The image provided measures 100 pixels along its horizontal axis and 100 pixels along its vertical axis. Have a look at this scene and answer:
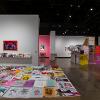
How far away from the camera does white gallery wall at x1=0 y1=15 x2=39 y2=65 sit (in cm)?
1127

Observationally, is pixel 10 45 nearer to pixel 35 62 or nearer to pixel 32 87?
pixel 35 62

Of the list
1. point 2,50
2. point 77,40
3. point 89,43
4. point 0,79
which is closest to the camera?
point 0,79

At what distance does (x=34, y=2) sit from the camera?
12.5 meters

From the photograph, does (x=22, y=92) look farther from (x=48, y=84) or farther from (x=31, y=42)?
(x=31, y=42)

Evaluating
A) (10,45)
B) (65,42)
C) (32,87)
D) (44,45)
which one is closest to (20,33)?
(10,45)

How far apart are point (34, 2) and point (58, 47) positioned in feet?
58.1

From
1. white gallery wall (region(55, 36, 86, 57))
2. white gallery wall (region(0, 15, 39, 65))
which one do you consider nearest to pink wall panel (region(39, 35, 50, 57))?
white gallery wall (region(55, 36, 86, 57))

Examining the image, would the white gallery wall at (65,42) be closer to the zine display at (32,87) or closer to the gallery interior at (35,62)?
the gallery interior at (35,62)

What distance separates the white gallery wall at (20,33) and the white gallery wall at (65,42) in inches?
727

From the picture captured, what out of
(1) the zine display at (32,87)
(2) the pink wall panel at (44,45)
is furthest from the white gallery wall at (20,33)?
(2) the pink wall panel at (44,45)

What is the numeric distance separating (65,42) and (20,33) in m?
18.7

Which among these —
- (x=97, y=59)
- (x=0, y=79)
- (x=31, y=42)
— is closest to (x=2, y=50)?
(x=31, y=42)

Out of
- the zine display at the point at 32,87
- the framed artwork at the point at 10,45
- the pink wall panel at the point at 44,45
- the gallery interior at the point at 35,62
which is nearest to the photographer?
the zine display at the point at 32,87

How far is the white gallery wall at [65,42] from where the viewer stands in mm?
29297
